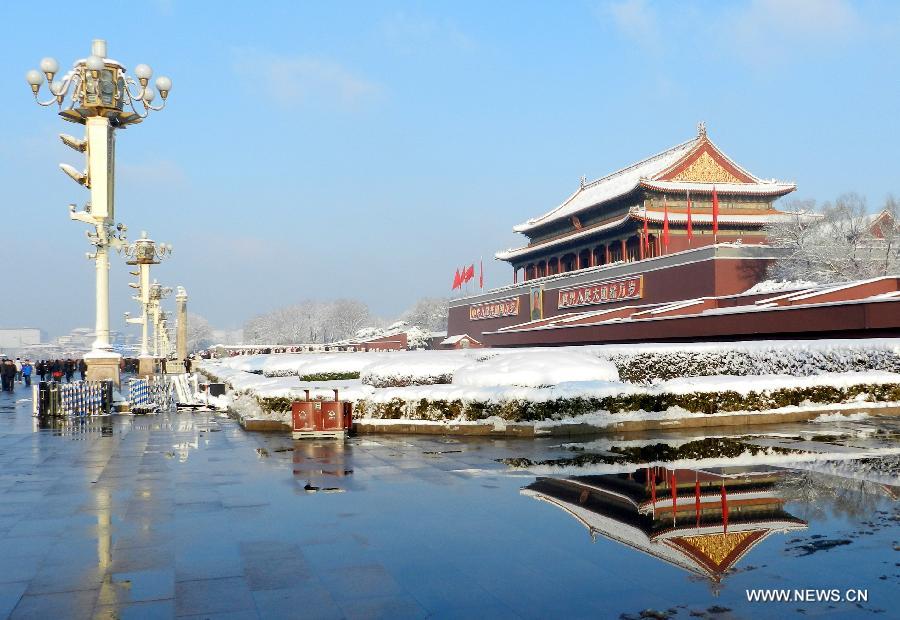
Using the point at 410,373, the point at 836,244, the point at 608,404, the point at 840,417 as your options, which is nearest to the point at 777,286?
the point at 836,244

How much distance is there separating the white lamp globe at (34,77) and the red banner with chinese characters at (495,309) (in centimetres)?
4057

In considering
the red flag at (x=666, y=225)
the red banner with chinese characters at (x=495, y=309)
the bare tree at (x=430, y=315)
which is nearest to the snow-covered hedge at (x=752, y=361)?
the red flag at (x=666, y=225)

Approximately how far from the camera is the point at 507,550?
5.94m

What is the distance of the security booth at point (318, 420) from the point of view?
44.2 ft

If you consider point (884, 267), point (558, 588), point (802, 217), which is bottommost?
point (558, 588)

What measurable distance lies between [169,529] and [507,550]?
117 inches

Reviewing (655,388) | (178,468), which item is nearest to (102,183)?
(178,468)

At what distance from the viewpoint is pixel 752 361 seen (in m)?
18.0

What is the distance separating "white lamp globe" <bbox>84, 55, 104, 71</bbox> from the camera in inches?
847

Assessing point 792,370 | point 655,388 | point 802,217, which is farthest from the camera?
point 802,217

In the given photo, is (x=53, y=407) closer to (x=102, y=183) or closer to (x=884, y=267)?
(x=102, y=183)

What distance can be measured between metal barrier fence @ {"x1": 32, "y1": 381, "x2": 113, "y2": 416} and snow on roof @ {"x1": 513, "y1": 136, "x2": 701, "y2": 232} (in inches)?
1459

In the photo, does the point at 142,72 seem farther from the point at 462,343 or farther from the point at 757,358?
the point at 462,343

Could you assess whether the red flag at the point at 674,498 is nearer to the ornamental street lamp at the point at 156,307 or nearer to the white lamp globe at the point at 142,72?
the white lamp globe at the point at 142,72
